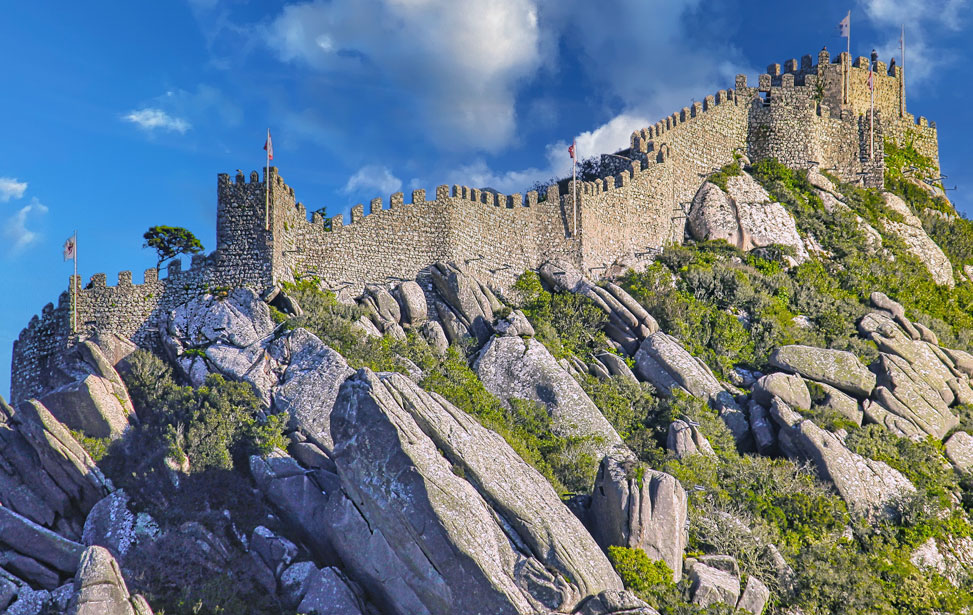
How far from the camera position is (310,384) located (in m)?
27.1

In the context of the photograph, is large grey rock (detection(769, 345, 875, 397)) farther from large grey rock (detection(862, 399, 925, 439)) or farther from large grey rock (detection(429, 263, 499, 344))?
large grey rock (detection(429, 263, 499, 344))

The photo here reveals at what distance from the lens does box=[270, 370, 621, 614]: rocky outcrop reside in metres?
19.7

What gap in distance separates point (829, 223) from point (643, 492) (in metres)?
28.1

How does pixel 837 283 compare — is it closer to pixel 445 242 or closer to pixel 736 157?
pixel 736 157

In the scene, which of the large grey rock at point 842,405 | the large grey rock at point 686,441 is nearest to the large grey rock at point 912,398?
the large grey rock at point 842,405

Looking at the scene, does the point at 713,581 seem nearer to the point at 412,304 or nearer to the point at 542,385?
the point at 542,385

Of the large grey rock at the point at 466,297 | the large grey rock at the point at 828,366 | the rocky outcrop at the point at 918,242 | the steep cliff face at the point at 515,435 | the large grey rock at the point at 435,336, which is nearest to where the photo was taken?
the steep cliff face at the point at 515,435

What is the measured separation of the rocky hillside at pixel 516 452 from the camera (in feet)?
68.4

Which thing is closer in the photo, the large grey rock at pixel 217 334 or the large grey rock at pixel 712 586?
the large grey rock at pixel 712 586

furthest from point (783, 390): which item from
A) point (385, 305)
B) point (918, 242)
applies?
point (918, 242)

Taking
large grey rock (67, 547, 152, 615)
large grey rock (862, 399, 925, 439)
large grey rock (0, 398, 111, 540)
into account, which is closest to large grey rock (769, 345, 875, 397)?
large grey rock (862, 399, 925, 439)

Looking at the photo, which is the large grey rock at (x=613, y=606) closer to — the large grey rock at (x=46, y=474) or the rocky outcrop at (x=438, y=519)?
the rocky outcrop at (x=438, y=519)

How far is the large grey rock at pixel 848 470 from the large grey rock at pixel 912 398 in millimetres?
3597

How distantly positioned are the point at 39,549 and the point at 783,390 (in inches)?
920
